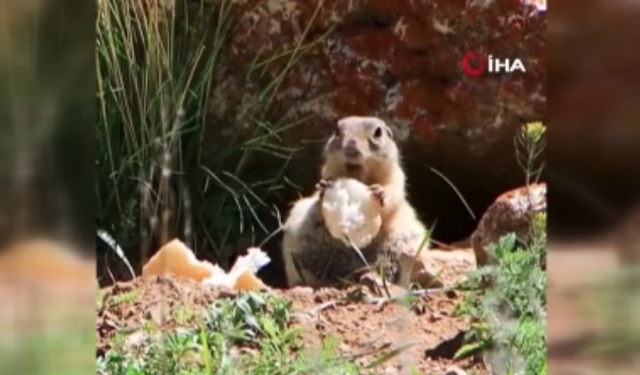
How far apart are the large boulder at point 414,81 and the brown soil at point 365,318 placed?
13.3 inches

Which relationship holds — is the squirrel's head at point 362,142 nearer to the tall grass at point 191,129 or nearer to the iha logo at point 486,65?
the tall grass at point 191,129

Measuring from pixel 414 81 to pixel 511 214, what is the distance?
643 millimetres

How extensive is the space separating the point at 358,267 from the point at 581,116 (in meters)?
1.08

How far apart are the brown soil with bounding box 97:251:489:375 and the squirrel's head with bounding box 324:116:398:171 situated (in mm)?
455

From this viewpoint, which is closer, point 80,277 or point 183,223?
point 183,223

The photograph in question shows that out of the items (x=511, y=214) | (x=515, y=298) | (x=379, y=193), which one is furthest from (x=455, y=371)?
(x=379, y=193)

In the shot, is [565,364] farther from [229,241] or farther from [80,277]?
[80,277]

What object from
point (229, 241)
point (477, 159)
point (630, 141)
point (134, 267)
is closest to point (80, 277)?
point (134, 267)

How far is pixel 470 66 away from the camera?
423 centimetres

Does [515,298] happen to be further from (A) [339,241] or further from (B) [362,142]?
(B) [362,142]

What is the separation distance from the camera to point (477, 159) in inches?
168

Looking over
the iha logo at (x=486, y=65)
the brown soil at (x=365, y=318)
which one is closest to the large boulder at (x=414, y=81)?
the iha logo at (x=486, y=65)

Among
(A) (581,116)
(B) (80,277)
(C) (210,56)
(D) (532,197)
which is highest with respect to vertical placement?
(C) (210,56)

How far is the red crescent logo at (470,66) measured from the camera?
4223 mm
